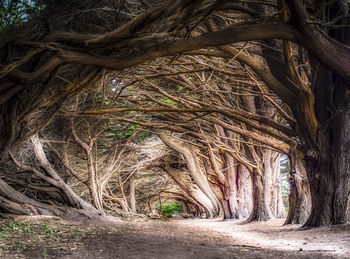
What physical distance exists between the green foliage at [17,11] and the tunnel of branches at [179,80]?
0.05 feet

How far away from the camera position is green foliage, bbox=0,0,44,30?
421cm

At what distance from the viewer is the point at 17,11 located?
14.4 ft

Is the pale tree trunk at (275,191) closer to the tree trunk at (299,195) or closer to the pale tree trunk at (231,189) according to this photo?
the pale tree trunk at (231,189)

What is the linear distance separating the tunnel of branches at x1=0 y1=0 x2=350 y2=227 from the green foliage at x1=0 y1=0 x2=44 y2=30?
0.05ft

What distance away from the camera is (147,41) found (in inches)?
151

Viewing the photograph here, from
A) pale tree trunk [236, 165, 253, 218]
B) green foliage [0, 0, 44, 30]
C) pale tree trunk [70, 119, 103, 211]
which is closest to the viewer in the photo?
green foliage [0, 0, 44, 30]

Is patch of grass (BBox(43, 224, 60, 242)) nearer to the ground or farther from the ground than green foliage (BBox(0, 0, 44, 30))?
nearer to the ground

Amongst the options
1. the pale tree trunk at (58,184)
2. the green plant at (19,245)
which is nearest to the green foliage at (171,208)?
the pale tree trunk at (58,184)

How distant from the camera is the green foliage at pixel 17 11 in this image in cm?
421

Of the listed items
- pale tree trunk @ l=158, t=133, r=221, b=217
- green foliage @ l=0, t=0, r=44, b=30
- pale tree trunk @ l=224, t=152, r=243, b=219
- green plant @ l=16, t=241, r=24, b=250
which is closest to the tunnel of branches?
green foliage @ l=0, t=0, r=44, b=30

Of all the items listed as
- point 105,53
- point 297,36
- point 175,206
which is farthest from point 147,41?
point 175,206

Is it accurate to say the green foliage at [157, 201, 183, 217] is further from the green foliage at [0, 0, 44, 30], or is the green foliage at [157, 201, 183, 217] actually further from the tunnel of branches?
the green foliage at [0, 0, 44, 30]

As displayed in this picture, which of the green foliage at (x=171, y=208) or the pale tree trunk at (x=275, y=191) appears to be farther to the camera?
the green foliage at (x=171, y=208)

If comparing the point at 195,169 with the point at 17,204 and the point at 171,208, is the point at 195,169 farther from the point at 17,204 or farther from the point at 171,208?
the point at 171,208
